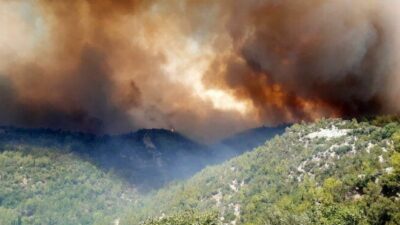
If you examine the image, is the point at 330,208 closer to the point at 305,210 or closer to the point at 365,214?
the point at 365,214

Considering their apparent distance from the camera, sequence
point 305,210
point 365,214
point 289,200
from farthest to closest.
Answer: point 289,200
point 305,210
point 365,214

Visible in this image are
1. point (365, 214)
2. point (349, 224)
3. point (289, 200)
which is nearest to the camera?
point (349, 224)

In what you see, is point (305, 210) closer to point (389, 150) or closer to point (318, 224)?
point (318, 224)

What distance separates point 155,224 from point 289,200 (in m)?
69.1

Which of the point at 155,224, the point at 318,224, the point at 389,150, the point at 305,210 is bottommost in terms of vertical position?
the point at 155,224

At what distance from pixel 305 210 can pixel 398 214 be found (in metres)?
38.4

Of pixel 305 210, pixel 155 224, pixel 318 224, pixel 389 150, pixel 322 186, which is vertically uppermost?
pixel 389 150

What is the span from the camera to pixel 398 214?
143 meters

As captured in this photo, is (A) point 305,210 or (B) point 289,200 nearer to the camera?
(A) point 305,210

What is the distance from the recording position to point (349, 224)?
464 feet

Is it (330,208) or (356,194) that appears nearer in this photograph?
(330,208)

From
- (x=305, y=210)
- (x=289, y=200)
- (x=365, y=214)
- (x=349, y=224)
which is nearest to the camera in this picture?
(x=349, y=224)

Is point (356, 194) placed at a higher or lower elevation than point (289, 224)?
higher


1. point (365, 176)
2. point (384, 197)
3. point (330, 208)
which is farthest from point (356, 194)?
point (330, 208)
